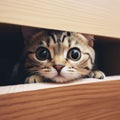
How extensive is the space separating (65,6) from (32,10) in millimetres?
97

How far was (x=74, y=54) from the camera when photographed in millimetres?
561

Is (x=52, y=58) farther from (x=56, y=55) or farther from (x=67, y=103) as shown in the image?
(x=67, y=103)

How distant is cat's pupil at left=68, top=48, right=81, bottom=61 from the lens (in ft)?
1.82

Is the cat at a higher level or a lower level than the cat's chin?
higher

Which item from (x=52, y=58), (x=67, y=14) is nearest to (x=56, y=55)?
(x=52, y=58)

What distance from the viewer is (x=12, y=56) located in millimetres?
733

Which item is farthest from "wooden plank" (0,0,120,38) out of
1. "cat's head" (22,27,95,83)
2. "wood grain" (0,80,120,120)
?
"wood grain" (0,80,120,120)

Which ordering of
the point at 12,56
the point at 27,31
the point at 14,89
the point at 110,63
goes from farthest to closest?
the point at 110,63
the point at 12,56
the point at 27,31
the point at 14,89

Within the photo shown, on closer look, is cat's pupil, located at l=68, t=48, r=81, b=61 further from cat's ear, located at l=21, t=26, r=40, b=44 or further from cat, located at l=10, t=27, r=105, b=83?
cat's ear, located at l=21, t=26, r=40, b=44

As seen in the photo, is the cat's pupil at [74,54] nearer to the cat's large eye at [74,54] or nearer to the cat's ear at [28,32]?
the cat's large eye at [74,54]

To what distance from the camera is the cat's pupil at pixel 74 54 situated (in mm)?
555

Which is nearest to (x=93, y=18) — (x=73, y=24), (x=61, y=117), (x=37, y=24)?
(x=73, y=24)

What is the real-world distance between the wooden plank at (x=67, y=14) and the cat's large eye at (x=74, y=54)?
62 millimetres

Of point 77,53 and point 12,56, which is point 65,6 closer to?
point 77,53
